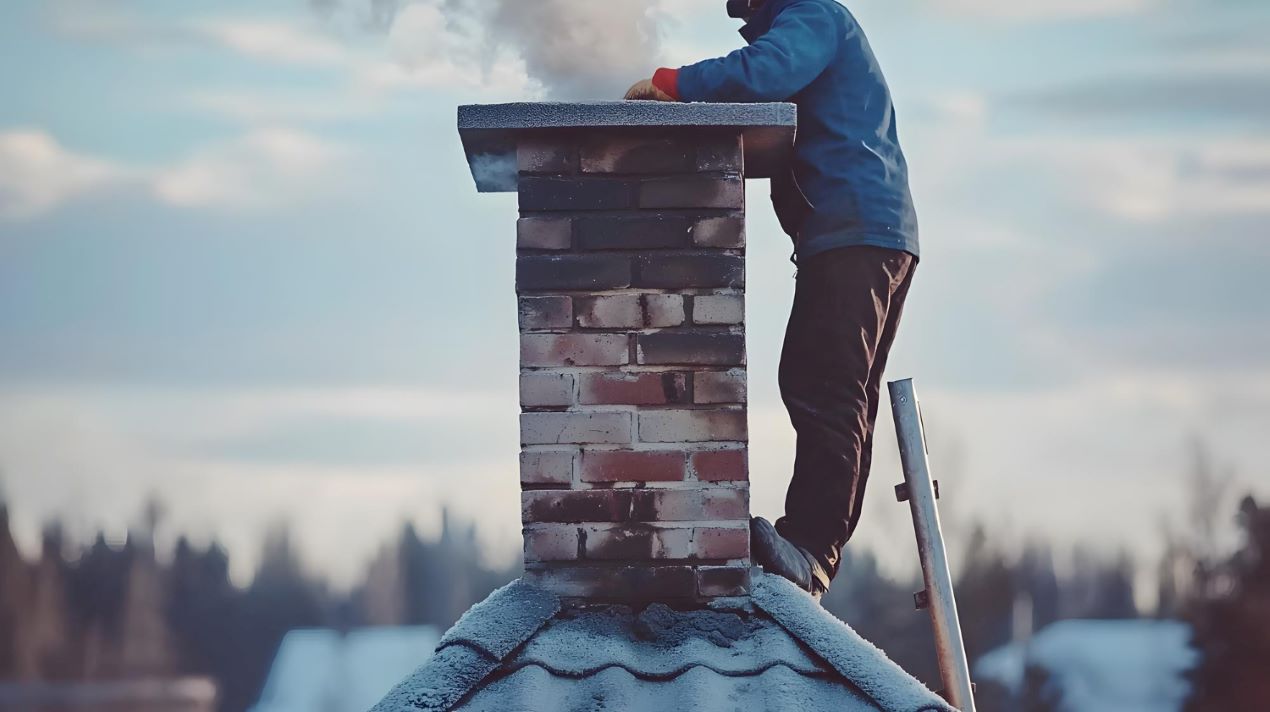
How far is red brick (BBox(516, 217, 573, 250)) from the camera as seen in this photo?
304 centimetres

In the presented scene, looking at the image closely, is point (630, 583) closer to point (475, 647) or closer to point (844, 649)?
point (475, 647)

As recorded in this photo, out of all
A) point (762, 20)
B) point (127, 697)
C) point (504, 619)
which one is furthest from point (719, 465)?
point (127, 697)

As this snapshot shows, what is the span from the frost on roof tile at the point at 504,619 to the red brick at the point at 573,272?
27.0 inches

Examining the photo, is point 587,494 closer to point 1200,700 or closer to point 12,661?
point 1200,700

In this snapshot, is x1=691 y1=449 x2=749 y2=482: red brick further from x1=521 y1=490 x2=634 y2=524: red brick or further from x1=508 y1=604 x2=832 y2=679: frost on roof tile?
x1=508 y1=604 x2=832 y2=679: frost on roof tile

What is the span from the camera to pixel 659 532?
2.92 meters

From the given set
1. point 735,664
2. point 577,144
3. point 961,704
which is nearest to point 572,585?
point 735,664

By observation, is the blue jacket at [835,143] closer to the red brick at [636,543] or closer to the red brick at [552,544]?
the red brick at [636,543]

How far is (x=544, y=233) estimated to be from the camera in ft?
9.99

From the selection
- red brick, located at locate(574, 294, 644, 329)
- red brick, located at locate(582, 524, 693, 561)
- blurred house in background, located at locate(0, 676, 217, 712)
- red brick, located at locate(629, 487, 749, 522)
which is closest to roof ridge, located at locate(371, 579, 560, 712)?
red brick, located at locate(582, 524, 693, 561)

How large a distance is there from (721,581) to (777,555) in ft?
0.77

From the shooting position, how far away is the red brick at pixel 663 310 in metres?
2.99

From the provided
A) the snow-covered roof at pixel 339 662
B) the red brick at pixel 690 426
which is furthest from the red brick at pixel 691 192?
the snow-covered roof at pixel 339 662

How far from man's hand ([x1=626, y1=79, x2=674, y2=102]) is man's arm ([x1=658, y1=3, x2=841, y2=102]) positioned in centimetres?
2
